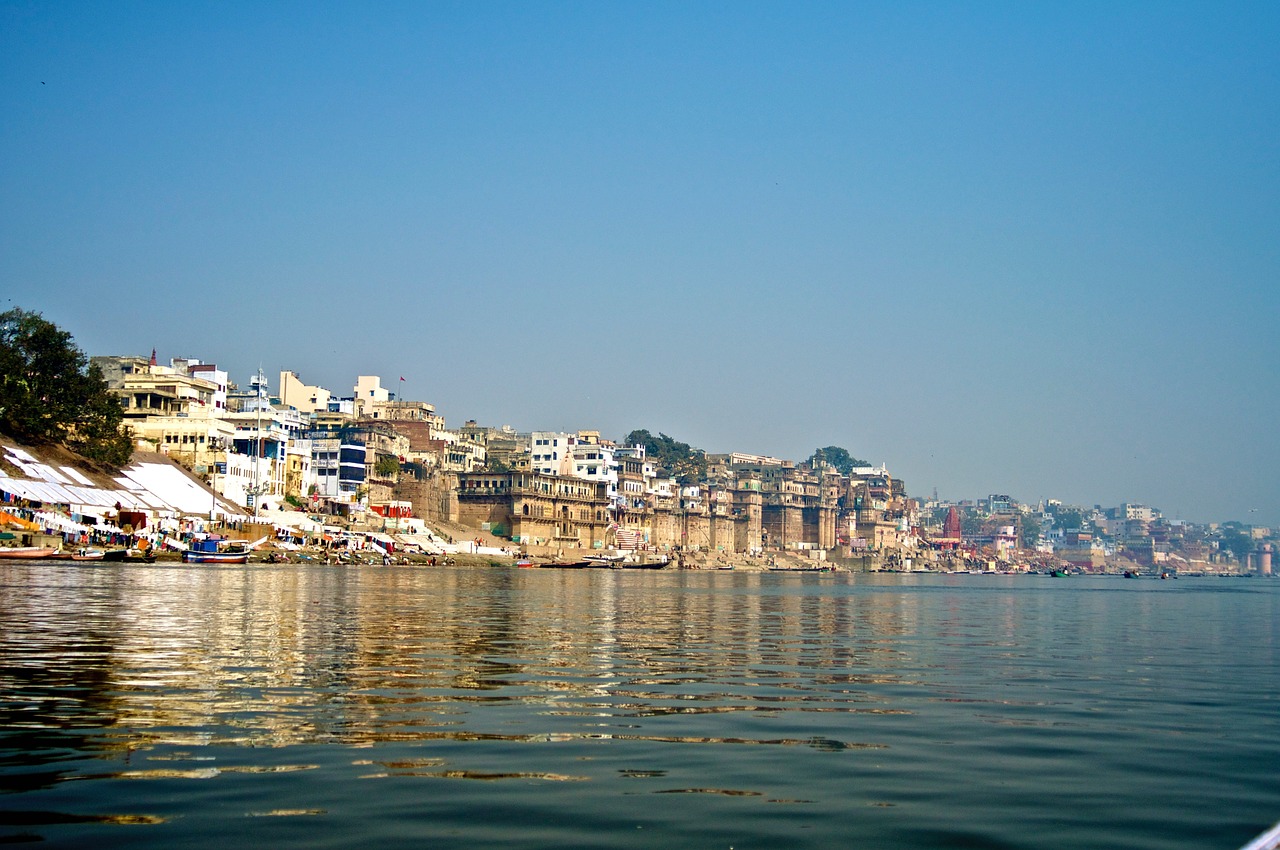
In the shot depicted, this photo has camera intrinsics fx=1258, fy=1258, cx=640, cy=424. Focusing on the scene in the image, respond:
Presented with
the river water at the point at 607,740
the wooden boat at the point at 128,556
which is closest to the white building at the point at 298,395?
the wooden boat at the point at 128,556

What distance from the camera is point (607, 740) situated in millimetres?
11297

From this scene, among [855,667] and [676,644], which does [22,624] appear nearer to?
[676,644]

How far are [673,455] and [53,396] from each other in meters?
124

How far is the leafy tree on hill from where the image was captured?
18932 centimetres

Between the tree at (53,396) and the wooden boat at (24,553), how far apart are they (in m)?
18.1

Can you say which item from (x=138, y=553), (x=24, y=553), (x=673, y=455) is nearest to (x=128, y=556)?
(x=138, y=553)

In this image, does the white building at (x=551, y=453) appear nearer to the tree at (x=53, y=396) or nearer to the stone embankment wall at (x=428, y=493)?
the stone embankment wall at (x=428, y=493)

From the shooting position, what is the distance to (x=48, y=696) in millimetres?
12805

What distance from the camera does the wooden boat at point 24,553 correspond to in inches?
2205

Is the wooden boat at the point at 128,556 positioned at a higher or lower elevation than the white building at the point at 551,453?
lower

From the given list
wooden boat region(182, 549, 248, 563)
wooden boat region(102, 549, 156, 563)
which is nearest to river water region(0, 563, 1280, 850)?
wooden boat region(102, 549, 156, 563)

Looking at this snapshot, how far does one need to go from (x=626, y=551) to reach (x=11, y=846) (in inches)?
4983

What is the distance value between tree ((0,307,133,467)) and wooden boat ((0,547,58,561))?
18146mm

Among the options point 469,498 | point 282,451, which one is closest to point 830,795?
point 282,451
